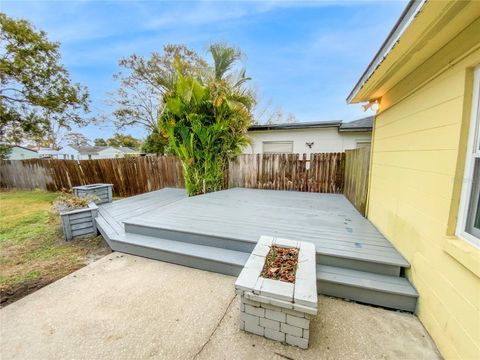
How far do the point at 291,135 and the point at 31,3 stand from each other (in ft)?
30.1

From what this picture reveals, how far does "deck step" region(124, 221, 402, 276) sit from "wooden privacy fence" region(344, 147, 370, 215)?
170cm

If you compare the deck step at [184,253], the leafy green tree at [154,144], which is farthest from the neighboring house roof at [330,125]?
the leafy green tree at [154,144]

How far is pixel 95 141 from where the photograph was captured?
47.1m

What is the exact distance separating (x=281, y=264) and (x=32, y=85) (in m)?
12.8

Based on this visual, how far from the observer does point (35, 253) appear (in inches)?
127

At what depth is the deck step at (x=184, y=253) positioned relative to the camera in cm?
252

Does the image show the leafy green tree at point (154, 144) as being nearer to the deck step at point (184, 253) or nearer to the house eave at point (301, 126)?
the house eave at point (301, 126)

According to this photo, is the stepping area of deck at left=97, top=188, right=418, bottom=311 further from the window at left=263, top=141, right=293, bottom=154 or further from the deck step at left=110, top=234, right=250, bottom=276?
the window at left=263, top=141, right=293, bottom=154

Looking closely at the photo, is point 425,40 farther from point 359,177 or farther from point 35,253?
point 35,253

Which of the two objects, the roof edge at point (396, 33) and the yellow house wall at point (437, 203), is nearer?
the roof edge at point (396, 33)

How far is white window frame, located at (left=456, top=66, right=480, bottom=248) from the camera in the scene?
1.35 meters

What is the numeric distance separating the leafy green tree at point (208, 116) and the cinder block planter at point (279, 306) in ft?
14.5

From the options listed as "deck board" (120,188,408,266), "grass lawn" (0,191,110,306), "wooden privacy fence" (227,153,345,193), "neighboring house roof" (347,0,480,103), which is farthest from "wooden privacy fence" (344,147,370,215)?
"grass lawn" (0,191,110,306)

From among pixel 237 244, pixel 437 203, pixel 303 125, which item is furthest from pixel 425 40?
pixel 303 125
